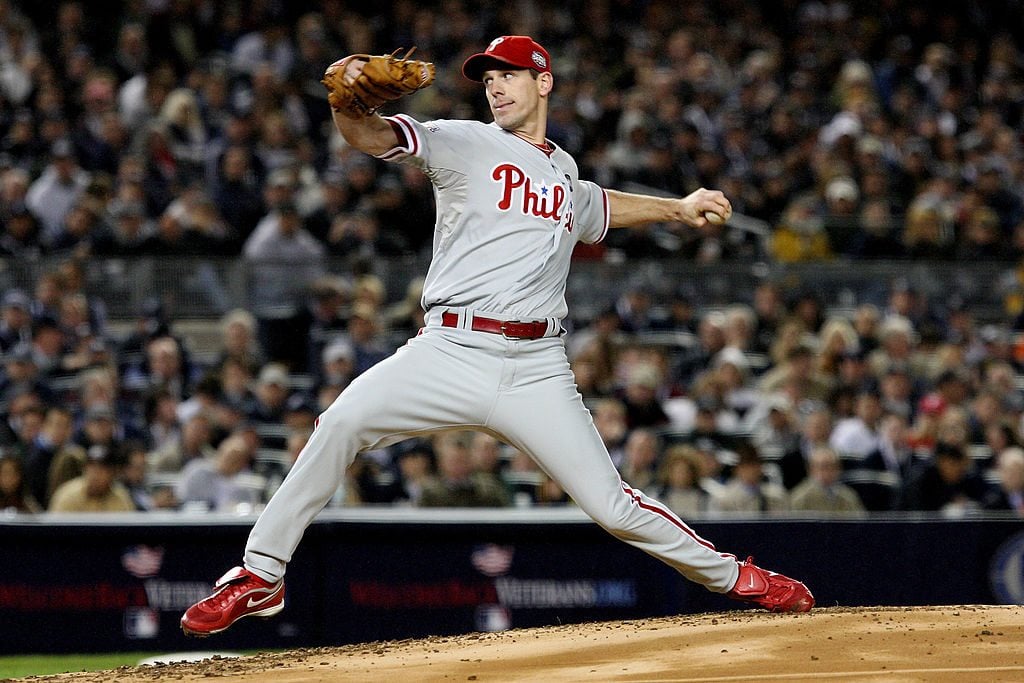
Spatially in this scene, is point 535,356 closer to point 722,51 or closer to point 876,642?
point 876,642

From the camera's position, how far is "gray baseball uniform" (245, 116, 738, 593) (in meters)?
5.12

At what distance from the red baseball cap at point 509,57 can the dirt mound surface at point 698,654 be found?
2.03 m

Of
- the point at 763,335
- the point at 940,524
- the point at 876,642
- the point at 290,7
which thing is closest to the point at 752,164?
the point at 763,335

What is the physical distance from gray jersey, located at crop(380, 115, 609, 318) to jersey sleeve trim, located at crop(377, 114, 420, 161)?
65 mm

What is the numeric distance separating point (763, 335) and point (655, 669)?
7.46m

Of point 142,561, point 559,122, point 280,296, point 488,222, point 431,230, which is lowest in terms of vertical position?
point 142,561

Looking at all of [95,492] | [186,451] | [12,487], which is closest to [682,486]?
[186,451]

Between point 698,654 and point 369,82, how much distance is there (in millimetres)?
2241

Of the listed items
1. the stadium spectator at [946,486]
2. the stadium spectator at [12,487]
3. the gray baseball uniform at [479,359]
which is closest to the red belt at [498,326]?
the gray baseball uniform at [479,359]

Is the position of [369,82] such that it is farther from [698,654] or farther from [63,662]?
[63,662]

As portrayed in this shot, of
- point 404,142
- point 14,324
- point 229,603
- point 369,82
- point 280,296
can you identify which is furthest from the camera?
point 280,296

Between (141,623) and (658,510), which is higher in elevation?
(658,510)

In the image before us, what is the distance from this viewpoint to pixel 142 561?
866cm

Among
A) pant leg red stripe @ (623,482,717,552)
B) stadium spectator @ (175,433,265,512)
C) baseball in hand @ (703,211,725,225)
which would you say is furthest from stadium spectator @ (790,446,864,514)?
baseball in hand @ (703,211,725,225)
